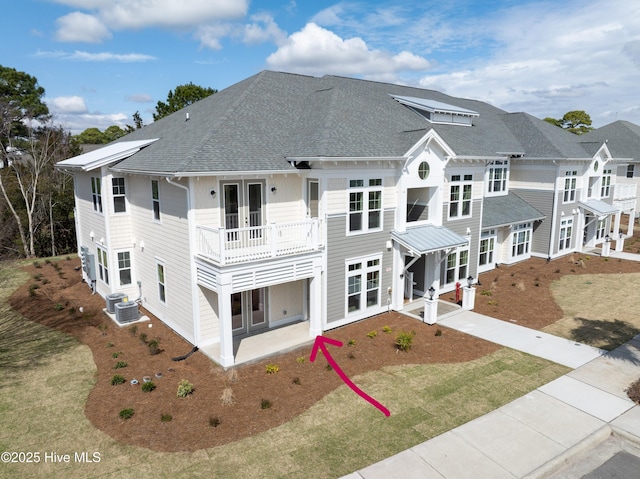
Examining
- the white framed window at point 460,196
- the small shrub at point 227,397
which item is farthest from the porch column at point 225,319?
the white framed window at point 460,196

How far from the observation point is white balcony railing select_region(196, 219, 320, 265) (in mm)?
13406

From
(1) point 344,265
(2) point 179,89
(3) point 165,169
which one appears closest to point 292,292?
(1) point 344,265

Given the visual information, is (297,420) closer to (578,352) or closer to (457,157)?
(578,352)

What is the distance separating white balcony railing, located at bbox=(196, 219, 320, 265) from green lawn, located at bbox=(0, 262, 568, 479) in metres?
4.94

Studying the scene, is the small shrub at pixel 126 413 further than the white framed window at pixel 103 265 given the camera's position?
No

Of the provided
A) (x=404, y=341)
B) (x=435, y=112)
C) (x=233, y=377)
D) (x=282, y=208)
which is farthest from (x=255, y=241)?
(x=435, y=112)

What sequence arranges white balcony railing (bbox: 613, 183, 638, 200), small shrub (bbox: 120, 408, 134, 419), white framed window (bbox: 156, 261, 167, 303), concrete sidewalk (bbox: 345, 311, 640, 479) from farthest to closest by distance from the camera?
1. white balcony railing (bbox: 613, 183, 638, 200)
2. white framed window (bbox: 156, 261, 167, 303)
3. small shrub (bbox: 120, 408, 134, 419)
4. concrete sidewalk (bbox: 345, 311, 640, 479)

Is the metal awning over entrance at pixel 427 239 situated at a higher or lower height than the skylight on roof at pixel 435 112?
lower

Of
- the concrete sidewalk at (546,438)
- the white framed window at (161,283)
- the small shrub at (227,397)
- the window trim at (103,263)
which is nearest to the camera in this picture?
the concrete sidewalk at (546,438)

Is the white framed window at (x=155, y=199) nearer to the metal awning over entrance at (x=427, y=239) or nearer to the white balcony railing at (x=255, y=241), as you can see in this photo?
the white balcony railing at (x=255, y=241)

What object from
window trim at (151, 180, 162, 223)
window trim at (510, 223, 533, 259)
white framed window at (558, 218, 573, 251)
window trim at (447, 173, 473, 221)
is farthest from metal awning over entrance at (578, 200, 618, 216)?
window trim at (151, 180, 162, 223)

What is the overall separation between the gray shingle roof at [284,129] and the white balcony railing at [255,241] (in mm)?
2080

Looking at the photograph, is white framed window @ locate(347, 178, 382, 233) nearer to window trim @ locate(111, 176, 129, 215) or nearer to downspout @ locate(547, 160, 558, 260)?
window trim @ locate(111, 176, 129, 215)

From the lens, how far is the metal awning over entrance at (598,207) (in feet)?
95.3
